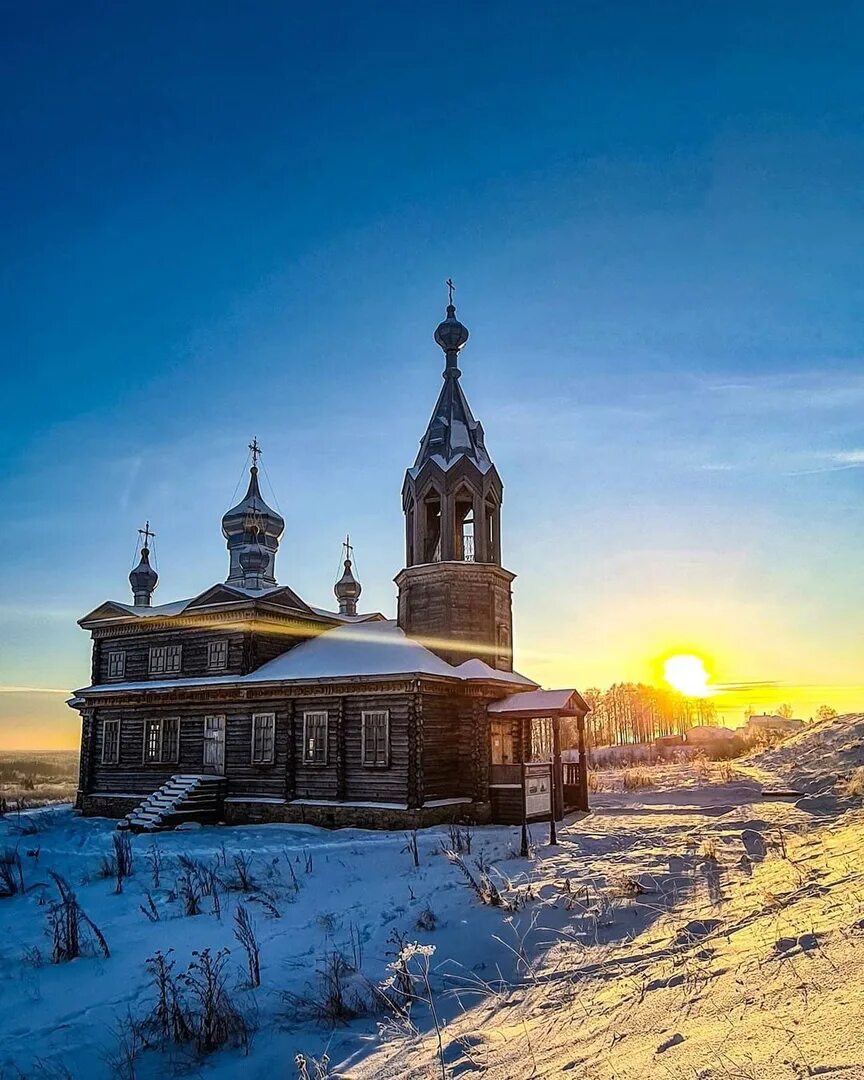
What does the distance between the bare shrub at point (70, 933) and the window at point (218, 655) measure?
13486 millimetres

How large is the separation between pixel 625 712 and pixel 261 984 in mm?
117491

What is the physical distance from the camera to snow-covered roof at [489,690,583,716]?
22306 millimetres

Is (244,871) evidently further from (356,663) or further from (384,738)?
(356,663)

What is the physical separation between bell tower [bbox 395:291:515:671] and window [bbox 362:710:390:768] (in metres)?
3.03

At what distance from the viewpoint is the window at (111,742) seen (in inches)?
1109

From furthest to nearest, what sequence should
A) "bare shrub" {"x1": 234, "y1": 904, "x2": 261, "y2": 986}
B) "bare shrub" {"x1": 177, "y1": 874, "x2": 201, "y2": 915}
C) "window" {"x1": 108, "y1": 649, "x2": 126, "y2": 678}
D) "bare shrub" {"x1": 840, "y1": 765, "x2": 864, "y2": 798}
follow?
"window" {"x1": 108, "y1": 649, "x2": 126, "y2": 678} → "bare shrub" {"x1": 840, "y1": 765, "x2": 864, "y2": 798} → "bare shrub" {"x1": 177, "y1": 874, "x2": 201, "y2": 915} → "bare shrub" {"x1": 234, "y1": 904, "x2": 261, "y2": 986}

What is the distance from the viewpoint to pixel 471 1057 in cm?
616

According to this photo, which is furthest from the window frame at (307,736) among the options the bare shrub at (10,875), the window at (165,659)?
the bare shrub at (10,875)

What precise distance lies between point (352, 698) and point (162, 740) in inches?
326

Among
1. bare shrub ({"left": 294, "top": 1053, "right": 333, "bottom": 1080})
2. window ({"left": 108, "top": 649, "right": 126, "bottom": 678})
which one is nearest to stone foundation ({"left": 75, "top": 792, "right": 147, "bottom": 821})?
window ({"left": 108, "top": 649, "right": 126, "bottom": 678})

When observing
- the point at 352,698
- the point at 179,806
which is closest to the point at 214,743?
the point at 179,806

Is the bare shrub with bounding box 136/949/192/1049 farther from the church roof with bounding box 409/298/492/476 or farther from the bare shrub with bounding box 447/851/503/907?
the church roof with bounding box 409/298/492/476

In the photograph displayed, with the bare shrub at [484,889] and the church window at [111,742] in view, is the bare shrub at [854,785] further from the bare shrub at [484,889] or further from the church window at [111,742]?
the church window at [111,742]

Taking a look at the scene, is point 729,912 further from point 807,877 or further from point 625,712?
point 625,712
